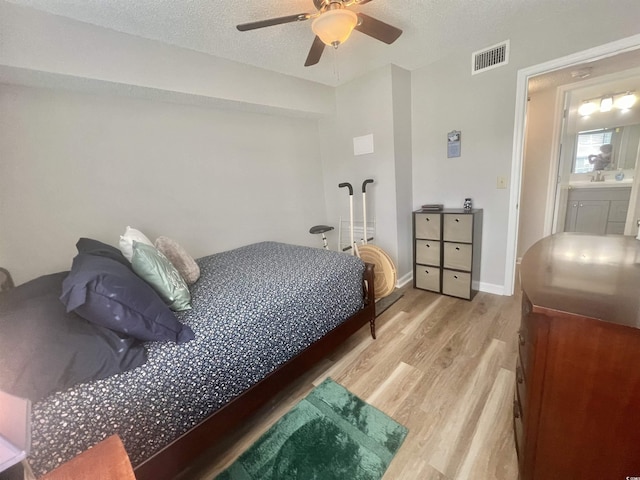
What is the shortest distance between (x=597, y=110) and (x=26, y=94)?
6.13 meters

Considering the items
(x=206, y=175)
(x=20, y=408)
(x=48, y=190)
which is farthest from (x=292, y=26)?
(x=20, y=408)

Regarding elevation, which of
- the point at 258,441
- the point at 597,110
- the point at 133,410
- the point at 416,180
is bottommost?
the point at 258,441

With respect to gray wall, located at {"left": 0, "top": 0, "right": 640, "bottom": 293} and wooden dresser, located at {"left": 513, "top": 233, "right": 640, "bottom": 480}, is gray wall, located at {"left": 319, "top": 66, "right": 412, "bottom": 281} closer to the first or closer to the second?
gray wall, located at {"left": 0, "top": 0, "right": 640, "bottom": 293}

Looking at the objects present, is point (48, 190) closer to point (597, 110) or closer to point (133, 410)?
point (133, 410)

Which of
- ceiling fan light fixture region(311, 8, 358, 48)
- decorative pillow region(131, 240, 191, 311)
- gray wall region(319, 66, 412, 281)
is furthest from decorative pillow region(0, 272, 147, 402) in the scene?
gray wall region(319, 66, 412, 281)

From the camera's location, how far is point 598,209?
3.63 metres

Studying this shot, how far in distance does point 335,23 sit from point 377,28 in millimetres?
366

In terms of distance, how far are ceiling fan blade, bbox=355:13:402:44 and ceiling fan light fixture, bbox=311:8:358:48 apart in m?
0.14

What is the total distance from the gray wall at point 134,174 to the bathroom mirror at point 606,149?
4126mm

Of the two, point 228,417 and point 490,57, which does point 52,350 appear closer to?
point 228,417

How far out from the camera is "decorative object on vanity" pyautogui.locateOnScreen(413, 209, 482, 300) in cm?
260

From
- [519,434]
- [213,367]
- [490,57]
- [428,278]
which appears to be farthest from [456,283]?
[213,367]

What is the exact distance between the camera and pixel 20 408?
619 millimetres

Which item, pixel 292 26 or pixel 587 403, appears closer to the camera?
pixel 587 403
